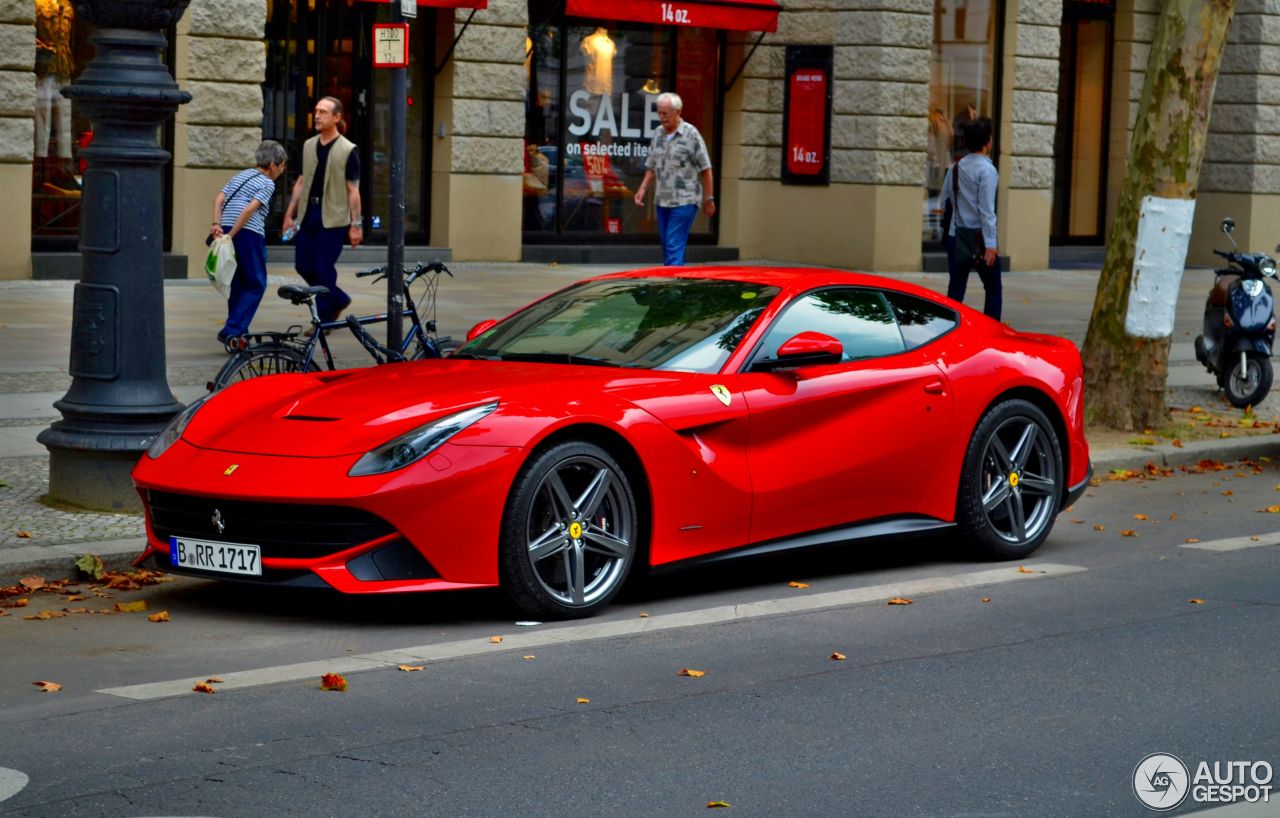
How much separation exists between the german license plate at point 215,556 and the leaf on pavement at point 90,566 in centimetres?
80

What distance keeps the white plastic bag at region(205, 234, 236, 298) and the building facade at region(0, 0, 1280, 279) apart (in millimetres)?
5995

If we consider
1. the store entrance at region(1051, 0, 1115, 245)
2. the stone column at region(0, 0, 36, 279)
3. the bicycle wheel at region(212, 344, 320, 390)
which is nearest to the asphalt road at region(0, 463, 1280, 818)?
the bicycle wheel at region(212, 344, 320, 390)

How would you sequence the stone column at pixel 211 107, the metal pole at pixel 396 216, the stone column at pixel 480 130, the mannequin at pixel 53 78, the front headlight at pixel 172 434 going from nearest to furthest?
the front headlight at pixel 172 434
the metal pole at pixel 396 216
the mannequin at pixel 53 78
the stone column at pixel 211 107
the stone column at pixel 480 130

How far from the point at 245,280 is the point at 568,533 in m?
8.23

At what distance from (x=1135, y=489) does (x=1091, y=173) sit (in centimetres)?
1947

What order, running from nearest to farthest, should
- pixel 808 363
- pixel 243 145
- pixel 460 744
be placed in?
pixel 460 744
pixel 808 363
pixel 243 145

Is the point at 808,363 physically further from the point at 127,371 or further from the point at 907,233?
the point at 907,233

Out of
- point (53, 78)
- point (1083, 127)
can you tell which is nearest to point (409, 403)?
point (53, 78)

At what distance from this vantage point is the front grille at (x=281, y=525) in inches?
276

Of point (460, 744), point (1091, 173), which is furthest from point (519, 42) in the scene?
point (460, 744)

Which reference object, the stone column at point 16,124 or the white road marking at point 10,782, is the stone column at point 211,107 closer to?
the stone column at point 16,124

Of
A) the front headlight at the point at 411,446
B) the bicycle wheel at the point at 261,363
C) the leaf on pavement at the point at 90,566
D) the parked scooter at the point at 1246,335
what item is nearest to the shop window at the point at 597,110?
the parked scooter at the point at 1246,335

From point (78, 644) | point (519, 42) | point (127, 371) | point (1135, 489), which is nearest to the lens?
point (78, 644)

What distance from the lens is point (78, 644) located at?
6.97 metres
